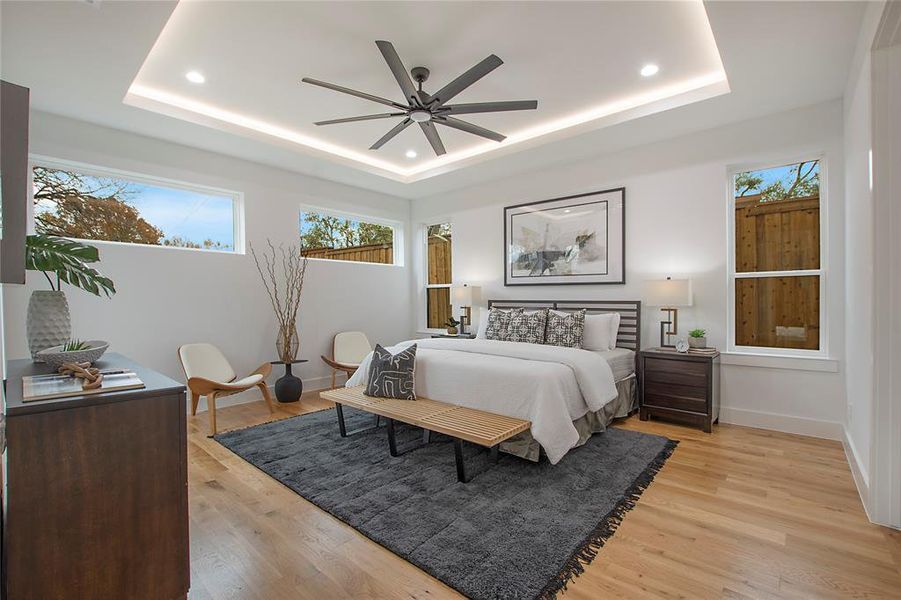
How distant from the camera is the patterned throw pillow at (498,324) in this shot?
464 cm

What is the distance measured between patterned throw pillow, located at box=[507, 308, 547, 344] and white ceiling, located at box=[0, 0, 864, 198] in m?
1.79

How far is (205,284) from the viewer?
448 centimetres

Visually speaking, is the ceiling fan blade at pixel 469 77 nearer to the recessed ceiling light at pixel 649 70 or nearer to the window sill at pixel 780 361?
the recessed ceiling light at pixel 649 70

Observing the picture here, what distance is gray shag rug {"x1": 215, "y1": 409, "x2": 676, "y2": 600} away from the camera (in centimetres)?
187

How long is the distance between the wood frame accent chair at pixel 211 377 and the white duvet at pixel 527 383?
1.07m

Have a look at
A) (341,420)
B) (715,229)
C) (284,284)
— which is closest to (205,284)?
(284,284)

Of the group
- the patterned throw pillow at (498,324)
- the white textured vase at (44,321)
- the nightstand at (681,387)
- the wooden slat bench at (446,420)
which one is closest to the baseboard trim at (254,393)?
the wooden slat bench at (446,420)

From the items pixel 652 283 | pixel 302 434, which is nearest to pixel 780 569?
pixel 652 283

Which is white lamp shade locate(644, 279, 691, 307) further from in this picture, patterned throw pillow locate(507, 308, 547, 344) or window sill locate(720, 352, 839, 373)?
patterned throw pillow locate(507, 308, 547, 344)

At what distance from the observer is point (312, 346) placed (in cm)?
540

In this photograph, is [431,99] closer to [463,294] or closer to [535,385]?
[535,385]

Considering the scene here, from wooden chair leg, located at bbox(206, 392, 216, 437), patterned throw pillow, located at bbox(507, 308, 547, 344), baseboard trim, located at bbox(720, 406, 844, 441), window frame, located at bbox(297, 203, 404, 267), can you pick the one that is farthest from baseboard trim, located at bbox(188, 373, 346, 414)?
baseboard trim, located at bbox(720, 406, 844, 441)

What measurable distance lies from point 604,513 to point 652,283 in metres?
2.47

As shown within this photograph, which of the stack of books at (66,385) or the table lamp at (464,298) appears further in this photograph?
the table lamp at (464,298)
